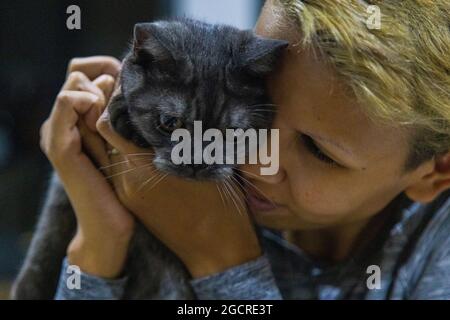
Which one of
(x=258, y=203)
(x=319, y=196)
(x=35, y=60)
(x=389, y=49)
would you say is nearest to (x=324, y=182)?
(x=319, y=196)

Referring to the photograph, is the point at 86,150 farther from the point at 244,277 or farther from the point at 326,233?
the point at 326,233

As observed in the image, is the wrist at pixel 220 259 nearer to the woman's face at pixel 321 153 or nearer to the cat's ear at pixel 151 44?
the woman's face at pixel 321 153

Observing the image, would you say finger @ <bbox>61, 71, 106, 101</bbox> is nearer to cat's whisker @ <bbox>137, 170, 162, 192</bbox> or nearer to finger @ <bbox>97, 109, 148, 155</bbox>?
finger @ <bbox>97, 109, 148, 155</bbox>

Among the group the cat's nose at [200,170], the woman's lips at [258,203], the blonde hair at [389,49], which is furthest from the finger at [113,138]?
the blonde hair at [389,49]

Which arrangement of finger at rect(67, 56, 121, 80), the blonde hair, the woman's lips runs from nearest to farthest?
the blonde hair → the woman's lips → finger at rect(67, 56, 121, 80)

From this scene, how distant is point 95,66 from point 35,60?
1.20 ft

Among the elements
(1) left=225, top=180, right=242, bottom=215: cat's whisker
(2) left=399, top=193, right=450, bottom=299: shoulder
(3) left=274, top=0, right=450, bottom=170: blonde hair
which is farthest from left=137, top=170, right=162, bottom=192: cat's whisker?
(2) left=399, top=193, right=450, bottom=299: shoulder

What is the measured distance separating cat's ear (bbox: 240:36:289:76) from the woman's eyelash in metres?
0.12

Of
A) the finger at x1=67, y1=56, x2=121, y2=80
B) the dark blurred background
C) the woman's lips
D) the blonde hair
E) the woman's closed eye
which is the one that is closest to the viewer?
the blonde hair

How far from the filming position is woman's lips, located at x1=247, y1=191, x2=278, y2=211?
3.37ft

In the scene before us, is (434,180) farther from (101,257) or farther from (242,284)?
(101,257)

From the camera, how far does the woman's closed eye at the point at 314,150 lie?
0.92 m

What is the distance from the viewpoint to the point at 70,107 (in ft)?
3.41
